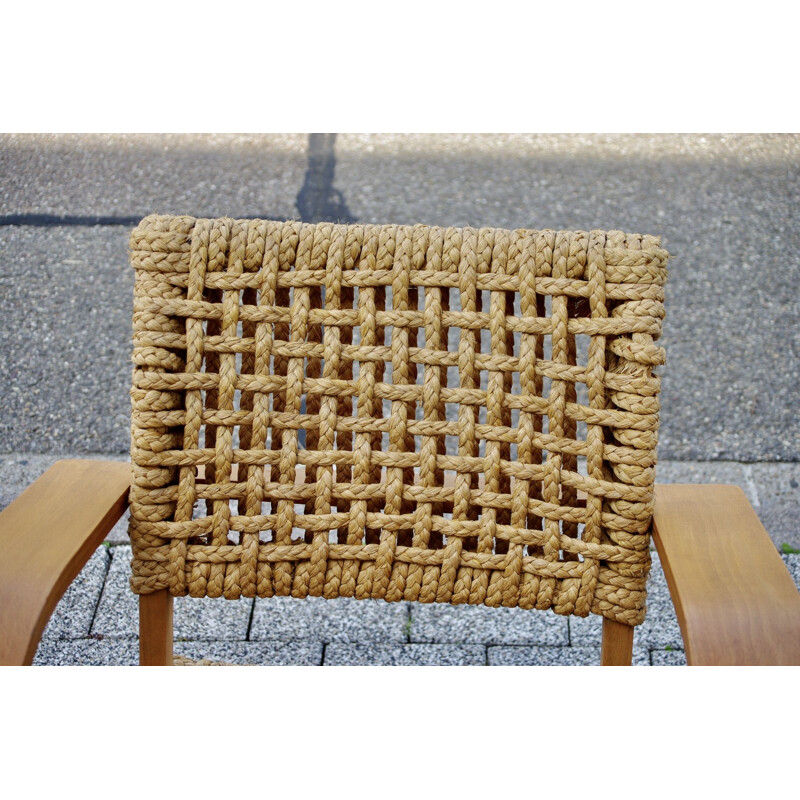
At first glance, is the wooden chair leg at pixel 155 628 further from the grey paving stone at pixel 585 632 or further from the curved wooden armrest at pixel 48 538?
the grey paving stone at pixel 585 632

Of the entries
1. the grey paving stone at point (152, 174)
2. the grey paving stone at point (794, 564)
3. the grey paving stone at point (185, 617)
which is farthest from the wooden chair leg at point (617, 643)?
the grey paving stone at point (152, 174)

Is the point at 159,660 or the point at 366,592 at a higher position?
the point at 366,592

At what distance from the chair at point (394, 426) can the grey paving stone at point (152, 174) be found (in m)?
2.03

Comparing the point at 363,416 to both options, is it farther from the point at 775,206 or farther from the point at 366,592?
the point at 775,206

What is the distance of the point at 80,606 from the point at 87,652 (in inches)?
7.0

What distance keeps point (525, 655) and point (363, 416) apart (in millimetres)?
1072

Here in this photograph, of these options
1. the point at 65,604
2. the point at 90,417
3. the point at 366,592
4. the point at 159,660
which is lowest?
the point at 65,604

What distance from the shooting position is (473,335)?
1.03 meters

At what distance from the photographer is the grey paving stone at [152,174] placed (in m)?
2.98

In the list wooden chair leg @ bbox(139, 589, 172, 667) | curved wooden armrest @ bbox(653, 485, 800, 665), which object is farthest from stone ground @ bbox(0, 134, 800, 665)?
curved wooden armrest @ bbox(653, 485, 800, 665)

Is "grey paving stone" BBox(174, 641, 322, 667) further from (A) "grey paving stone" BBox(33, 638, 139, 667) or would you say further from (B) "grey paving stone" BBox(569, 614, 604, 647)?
(B) "grey paving stone" BBox(569, 614, 604, 647)

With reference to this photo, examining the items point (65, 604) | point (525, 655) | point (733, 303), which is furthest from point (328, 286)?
point (733, 303)

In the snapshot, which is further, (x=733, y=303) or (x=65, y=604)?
(x=733, y=303)

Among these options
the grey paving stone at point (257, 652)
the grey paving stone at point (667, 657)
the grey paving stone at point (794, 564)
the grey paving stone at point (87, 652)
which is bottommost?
the grey paving stone at point (87, 652)
